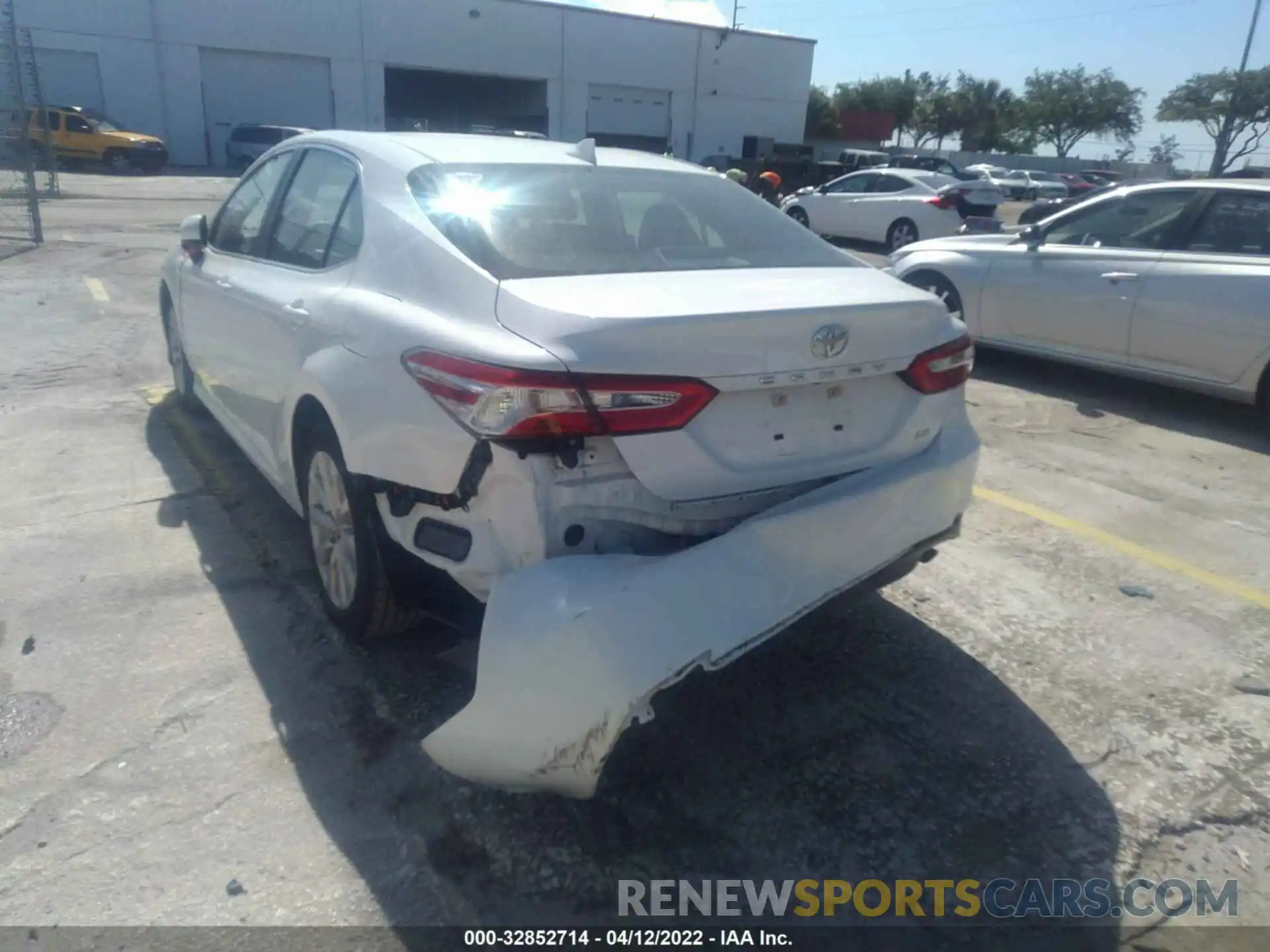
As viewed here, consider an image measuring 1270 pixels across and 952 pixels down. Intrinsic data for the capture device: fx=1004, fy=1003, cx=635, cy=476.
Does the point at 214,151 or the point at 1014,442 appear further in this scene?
the point at 214,151

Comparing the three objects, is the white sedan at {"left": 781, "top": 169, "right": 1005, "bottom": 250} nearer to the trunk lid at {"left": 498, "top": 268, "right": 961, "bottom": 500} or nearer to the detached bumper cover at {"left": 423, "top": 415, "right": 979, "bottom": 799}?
the trunk lid at {"left": 498, "top": 268, "right": 961, "bottom": 500}

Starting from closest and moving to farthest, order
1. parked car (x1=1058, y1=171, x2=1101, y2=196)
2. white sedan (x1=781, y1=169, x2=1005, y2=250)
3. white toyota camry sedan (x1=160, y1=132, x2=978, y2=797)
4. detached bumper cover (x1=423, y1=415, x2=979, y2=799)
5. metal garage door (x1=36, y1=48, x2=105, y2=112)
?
detached bumper cover (x1=423, y1=415, x2=979, y2=799)
white toyota camry sedan (x1=160, y1=132, x2=978, y2=797)
white sedan (x1=781, y1=169, x2=1005, y2=250)
metal garage door (x1=36, y1=48, x2=105, y2=112)
parked car (x1=1058, y1=171, x2=1101, y2=196)

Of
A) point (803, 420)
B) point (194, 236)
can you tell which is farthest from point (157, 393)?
point (803, 420)

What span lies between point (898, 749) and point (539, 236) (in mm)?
1931

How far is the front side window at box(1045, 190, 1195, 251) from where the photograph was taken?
683cm

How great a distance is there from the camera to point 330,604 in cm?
356

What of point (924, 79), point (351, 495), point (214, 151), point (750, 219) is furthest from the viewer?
point (924, 79)

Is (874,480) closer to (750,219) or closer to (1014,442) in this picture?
(750,219)

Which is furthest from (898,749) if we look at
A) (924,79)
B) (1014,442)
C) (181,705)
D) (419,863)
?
(924,79)

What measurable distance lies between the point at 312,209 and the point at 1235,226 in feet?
18.8

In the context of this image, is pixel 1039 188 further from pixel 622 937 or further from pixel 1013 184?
pixel 622 937

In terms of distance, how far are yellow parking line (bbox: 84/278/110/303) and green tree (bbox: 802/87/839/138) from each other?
57538 mm

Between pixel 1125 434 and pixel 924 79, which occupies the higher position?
pixel 924 79

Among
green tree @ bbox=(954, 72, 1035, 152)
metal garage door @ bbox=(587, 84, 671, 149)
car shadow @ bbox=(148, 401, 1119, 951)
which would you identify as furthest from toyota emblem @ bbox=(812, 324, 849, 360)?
green tree @ bbox=(954, 72, 1035, 152)
